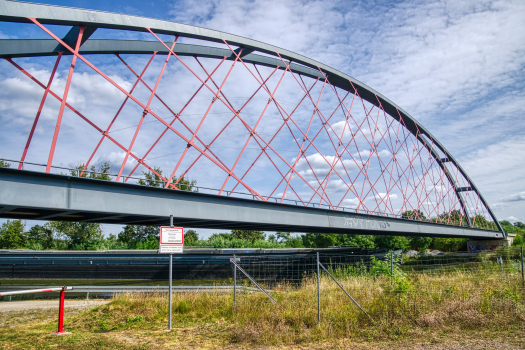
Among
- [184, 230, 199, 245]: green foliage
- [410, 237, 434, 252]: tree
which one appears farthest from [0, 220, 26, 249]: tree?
[410, 237, 434, 252]: tree

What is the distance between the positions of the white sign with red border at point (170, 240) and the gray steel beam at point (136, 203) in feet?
16.7

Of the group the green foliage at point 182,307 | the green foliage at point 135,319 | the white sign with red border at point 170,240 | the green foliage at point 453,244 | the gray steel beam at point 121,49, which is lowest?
the green foliage at point 453,244

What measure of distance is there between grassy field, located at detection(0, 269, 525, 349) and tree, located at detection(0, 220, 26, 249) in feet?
172

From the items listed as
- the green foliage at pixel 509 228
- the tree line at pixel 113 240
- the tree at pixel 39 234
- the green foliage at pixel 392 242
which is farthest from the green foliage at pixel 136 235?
the green foliage at pixel 509 228

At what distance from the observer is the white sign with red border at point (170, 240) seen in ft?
31.7

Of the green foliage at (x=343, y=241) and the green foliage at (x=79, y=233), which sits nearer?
the green foliage at (x=79, y=233)

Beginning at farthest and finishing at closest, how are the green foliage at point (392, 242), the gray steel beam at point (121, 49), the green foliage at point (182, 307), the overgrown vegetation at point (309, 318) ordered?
the green foliage at point (392, 242) → the gray steel beam at point (121, 49) → the green foliage at point (182, 307) → the overgrown vegetation at point (309, 318)

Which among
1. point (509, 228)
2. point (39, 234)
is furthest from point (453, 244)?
point (39, 234)

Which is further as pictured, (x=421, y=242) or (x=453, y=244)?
(x=421, y=242)

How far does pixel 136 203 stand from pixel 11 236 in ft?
172

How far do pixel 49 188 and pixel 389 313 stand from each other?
38.5 feet

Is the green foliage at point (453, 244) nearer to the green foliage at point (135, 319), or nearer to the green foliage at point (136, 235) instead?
the green foliage at point (136, 235)

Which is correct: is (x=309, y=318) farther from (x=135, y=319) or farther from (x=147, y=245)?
(x=147, y=245)

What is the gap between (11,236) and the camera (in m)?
53.9
